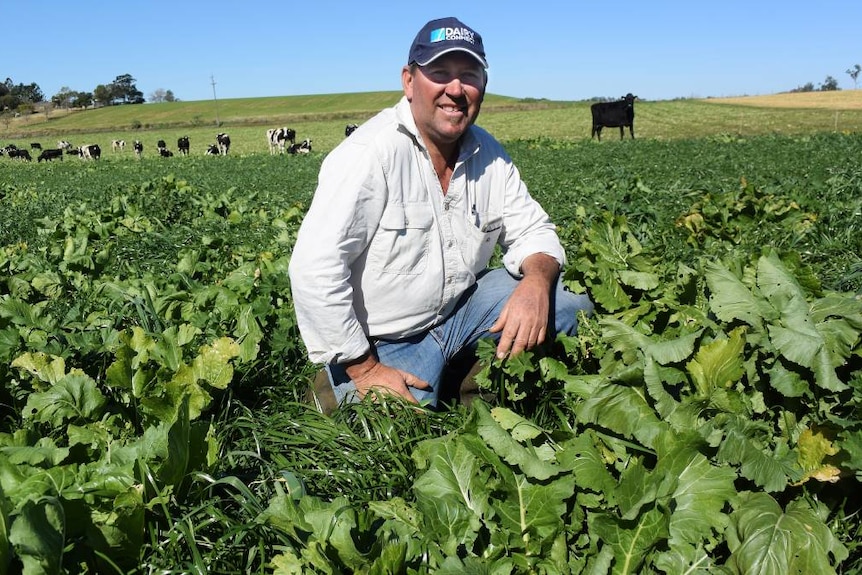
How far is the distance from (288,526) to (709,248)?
446cm

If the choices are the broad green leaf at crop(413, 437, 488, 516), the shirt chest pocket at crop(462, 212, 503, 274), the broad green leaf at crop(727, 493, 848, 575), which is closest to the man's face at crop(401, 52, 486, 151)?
the shirt chest pocket at crop(462, 212, 503, 274)

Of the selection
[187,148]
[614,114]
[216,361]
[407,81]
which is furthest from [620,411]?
[187,148]

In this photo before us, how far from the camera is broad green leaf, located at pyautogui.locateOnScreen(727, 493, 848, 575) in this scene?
5.74 ft

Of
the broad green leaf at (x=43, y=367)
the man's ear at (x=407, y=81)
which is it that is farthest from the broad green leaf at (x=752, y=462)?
the broad green leaf at (x=43, y=367)

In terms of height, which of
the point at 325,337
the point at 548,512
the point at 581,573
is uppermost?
the point at 325,337

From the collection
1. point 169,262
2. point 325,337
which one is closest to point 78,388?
point 325,337

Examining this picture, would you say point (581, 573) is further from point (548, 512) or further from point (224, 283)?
point (224, 283)

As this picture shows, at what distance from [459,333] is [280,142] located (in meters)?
36.4

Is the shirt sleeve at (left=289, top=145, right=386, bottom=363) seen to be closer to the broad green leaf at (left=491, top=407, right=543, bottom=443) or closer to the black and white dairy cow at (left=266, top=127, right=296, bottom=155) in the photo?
the broad green leaf at (left=491, top=407, right=543, bottom=443)

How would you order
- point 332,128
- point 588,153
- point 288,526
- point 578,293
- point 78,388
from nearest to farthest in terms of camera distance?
point 288,526, point 78,388, point 578,293, point 588,153, point 332,128

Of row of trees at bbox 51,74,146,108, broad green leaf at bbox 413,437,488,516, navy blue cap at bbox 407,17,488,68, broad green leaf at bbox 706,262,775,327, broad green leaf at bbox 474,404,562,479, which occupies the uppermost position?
row of trees at bbox 51,74,146,108

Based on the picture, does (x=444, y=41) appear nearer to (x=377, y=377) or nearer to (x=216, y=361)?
(x=377, y=377)

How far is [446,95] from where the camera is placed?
297cm

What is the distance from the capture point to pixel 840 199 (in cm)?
714
